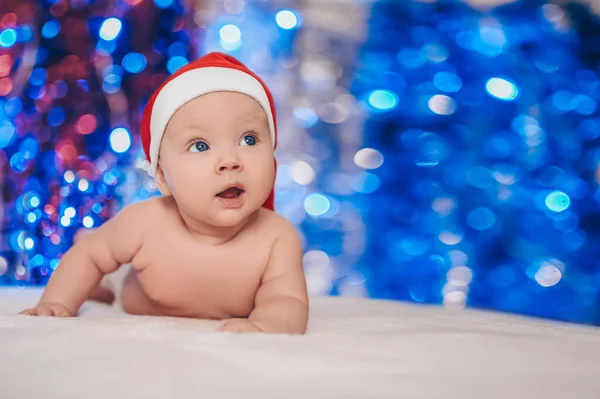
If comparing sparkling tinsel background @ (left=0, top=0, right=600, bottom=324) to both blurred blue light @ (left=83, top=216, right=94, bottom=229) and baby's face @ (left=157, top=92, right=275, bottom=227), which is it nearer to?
blurred blue light @ (left=83, top=216, right=94, bottom=229)

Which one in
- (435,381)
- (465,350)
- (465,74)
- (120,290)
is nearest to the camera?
(435,381)

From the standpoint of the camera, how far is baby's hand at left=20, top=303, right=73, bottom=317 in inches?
38.9

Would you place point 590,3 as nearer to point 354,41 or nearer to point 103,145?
point 354,41

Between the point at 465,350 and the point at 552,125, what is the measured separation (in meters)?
1.09

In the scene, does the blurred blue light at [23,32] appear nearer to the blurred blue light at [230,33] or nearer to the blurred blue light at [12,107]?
the blurred blue light at [12,107]

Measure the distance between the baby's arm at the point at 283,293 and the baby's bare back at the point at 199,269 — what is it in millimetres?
21

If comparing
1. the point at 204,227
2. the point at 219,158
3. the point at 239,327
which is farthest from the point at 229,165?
the point at 239,327

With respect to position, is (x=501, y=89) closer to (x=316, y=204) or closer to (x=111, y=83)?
(x=316, y=204)

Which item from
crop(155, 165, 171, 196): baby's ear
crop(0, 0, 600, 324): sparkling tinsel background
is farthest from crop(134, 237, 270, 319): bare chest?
crop(0, 0, 600, 324): sparkling tinsel background

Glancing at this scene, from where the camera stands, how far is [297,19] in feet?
6.04

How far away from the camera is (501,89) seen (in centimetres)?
173

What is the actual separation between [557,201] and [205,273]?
1007mm

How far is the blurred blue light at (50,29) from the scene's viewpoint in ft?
5.83

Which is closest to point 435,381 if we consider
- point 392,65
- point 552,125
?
point 552,125
